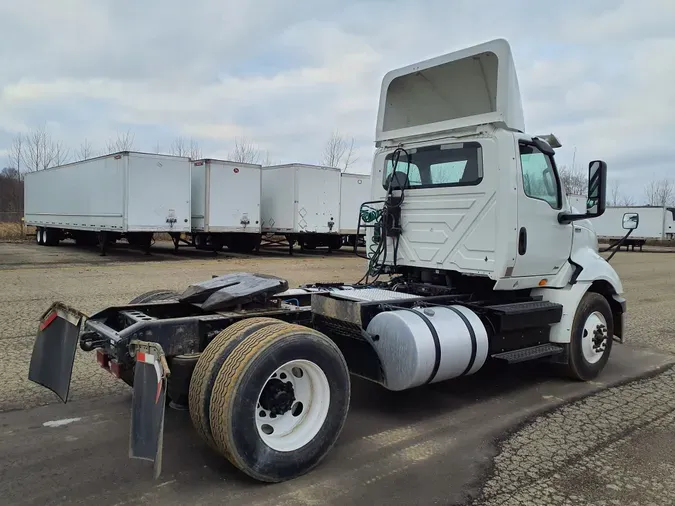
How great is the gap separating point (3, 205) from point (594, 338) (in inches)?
2879

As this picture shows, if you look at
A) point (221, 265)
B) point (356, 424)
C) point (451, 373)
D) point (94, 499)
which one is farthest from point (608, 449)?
point (221, 265)

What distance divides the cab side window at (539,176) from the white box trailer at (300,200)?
652 inches

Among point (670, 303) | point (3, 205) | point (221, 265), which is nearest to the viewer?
point (670, 303)

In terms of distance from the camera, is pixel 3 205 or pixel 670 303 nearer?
pixel 670 303

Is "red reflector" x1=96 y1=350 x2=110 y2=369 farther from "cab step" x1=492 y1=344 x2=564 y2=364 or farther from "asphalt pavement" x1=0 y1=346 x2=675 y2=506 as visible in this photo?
"cab step" x1=492 y1=344 x2=564 y2=364

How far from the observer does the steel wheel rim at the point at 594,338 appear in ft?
19.6

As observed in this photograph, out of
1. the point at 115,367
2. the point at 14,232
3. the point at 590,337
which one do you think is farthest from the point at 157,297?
the point at 14,232

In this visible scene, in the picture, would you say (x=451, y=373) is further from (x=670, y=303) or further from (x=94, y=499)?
(x=670, y=303)

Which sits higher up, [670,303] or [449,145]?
[449,145]

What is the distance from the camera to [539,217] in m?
5.59

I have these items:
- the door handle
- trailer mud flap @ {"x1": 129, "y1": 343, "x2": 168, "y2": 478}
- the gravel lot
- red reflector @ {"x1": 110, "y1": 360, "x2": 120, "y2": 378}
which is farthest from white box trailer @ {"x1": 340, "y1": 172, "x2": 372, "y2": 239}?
trailer mud flap @ {"x1": 129, "y1": 343, "x2": 168, "y2": 478}

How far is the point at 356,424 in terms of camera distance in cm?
461

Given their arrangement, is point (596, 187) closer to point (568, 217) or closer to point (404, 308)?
point (568, 217)

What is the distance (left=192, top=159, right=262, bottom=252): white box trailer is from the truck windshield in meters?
14.7
